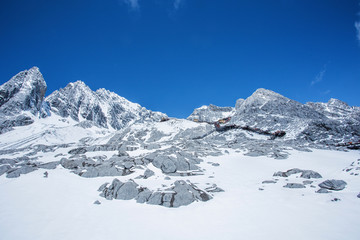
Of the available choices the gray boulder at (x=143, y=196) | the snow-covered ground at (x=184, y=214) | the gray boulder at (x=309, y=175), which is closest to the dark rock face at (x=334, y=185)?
the snow-covered ground at (x=184, y=214)

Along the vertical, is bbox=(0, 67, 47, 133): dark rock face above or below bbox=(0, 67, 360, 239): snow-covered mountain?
above

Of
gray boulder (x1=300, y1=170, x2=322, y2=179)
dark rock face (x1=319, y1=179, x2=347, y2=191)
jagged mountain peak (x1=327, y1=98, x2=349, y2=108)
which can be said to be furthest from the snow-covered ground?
jagged mountain peak (x1=327, y1=98, x2=349, y2=108)

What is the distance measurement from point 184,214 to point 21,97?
675 ft

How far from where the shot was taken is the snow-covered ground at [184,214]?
7199 millimetres

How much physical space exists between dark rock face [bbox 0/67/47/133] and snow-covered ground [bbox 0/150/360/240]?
169m

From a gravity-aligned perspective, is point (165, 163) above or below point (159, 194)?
above

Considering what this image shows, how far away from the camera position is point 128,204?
10406mm

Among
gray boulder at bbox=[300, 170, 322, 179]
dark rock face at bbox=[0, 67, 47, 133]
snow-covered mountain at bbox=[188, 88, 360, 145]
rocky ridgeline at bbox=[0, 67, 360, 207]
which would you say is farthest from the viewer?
dark rock face at bbox=[0, 67, 47, 133]

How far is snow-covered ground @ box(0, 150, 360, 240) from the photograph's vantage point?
283 inches

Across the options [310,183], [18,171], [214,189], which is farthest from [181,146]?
[18,171]

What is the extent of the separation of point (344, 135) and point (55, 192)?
5680cm

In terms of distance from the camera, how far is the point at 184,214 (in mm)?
9055

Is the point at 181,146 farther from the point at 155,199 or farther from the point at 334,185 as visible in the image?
the point at 334,185

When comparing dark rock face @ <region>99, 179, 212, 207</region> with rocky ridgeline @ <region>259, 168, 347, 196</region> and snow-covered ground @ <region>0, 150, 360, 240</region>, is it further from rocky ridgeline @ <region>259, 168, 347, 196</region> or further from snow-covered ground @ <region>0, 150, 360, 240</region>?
rocky ridgeline @ <region>259, 168, 347, 196</region>
